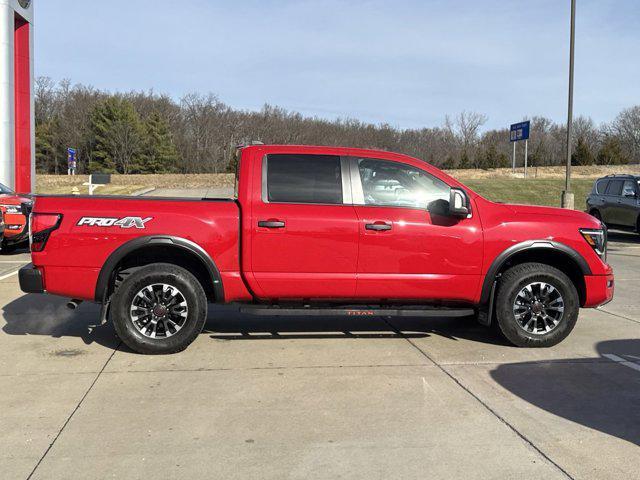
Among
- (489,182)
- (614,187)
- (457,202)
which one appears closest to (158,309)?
(457,202)

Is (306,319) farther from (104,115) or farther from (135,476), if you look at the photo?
(104,115)

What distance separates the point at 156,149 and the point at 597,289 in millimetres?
64799

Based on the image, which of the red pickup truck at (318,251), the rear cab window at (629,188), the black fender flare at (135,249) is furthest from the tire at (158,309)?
the rear cab window at (629,188)

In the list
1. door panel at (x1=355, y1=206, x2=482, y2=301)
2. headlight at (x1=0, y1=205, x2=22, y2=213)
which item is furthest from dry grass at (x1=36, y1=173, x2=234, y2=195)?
door panel at (x1=355, y1=206, x2=482, y2=301)

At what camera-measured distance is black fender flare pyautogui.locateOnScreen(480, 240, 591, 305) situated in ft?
18.9

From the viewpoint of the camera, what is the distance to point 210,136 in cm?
7788

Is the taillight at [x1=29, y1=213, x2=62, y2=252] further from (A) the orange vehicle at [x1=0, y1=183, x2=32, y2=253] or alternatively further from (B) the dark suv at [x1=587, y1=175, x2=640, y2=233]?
(B) the dark suv at [x1=587, y1=175, x2=640, y2=233]

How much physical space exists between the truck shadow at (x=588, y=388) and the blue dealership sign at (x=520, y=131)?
39.0m

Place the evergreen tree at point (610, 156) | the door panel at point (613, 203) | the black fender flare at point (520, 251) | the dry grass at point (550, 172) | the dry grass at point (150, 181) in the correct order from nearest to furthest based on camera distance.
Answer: the black fender flare at point (520, 251) → the door panel at point (613, 203) → the dry grass at point (150, 181) → the dry grass at point (550, 172) → the evergreen tree at point (610, 156)

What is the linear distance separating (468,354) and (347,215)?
1.76 metres

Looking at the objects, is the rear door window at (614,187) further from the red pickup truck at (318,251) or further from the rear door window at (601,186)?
the red pickup truck at (318,251)

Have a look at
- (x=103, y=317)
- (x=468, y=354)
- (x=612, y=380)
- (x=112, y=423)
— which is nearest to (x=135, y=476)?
(x=112, y=423)

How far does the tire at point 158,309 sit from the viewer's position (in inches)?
216

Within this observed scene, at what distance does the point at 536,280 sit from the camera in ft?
19.1
